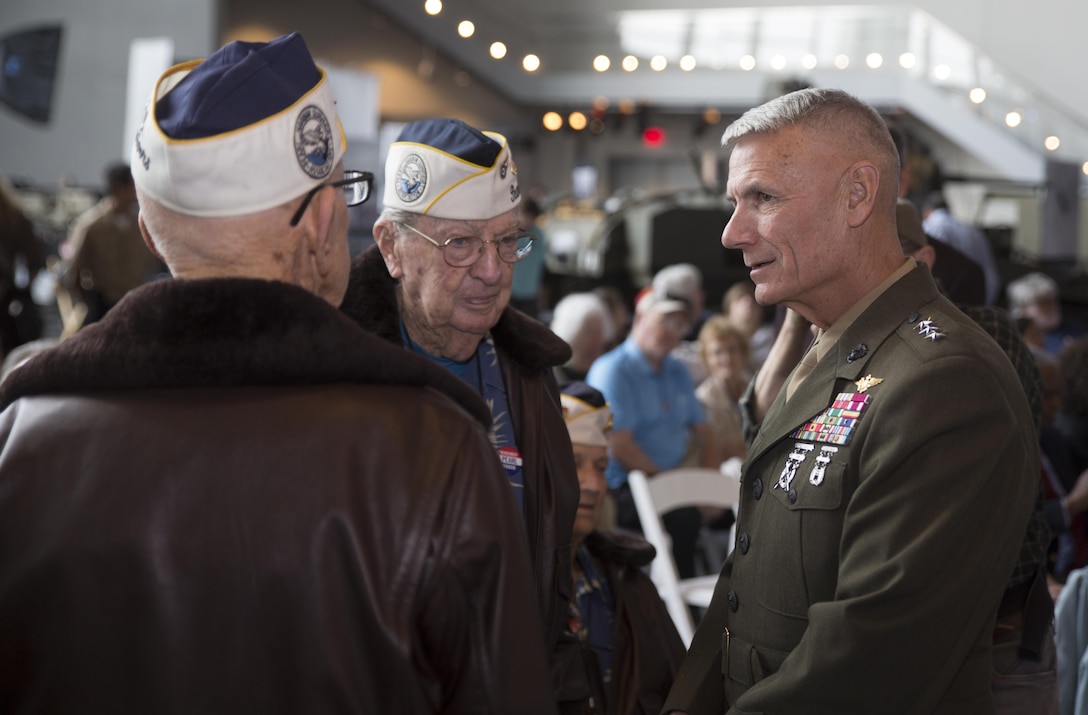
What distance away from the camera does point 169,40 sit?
1691 centimetres

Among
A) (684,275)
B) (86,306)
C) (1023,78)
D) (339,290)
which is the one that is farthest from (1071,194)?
(339,290)

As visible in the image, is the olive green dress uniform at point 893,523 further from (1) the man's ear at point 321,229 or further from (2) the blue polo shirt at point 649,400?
(2) the blue polo shirt at point 649,400

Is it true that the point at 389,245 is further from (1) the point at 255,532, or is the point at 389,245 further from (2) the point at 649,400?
(2) the point at 649,400

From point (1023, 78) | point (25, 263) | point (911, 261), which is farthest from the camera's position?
point (1023, 78)

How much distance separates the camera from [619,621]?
2781mm

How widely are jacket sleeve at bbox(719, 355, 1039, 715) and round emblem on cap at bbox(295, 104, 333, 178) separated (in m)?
0.90

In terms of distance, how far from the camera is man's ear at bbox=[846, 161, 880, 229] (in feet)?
6.48

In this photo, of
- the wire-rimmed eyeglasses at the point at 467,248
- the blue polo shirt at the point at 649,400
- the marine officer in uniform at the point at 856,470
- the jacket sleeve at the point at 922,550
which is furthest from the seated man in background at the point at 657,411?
the jacket sleeve at the point at 922,550

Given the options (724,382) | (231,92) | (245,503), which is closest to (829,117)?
(231,92)

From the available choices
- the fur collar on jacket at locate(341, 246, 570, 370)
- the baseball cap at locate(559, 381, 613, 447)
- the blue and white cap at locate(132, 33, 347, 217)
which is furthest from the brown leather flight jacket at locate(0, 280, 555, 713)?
the baseball cap at locate(559, 381, 613, 447)

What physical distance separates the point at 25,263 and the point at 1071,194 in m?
11.0

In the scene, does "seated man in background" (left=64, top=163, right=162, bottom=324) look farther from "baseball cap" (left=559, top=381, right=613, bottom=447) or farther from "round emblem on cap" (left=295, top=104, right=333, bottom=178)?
"round emblem on cap" (left=295, top=104, right=333, bottom=178)

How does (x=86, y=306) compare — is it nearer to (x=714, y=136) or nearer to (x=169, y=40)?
Result: (x=169, y=40)

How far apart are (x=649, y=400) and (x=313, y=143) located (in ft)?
14.3
